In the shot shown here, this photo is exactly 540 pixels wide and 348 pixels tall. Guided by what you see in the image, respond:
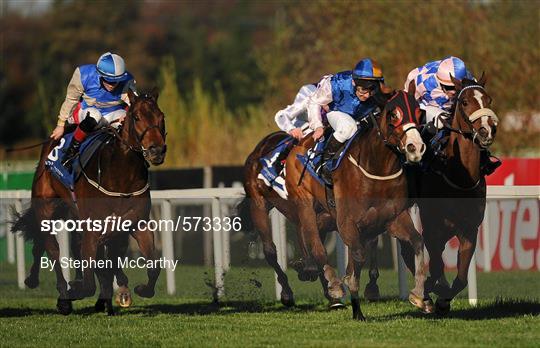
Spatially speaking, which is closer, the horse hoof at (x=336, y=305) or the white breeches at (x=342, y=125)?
the white breeches at (x=342, y=125)

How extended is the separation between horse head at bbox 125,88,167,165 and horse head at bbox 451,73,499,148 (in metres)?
2.33

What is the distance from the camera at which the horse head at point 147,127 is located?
10.9m

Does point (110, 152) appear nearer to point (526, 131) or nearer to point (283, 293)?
point (283, 293)

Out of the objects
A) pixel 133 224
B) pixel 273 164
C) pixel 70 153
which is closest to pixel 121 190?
pixel 133 224

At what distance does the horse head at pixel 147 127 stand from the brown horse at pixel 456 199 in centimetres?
209

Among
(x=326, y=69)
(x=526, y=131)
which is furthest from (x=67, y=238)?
(x=326, y=69)

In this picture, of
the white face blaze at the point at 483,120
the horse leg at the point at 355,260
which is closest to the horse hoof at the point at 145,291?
the horse leg at the point at 355,260

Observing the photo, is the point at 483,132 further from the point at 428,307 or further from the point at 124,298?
the point at 124,298

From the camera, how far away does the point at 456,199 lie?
1075cm

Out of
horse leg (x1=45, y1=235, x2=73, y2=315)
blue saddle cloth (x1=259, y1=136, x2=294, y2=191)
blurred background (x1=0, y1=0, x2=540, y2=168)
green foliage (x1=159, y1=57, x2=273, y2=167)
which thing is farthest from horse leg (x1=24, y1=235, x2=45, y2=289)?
green foliage (x1=159, y1=57, x2=273, y2=167)

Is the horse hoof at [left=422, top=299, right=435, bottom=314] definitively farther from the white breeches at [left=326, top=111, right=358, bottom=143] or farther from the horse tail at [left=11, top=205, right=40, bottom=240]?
the horse tail at [left=11, top=205, right=40, bottom=240]

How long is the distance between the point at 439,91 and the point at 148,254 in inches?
107

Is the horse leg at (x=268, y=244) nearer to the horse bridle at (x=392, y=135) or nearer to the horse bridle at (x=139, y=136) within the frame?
the horse bridle at (x=139, y=136)

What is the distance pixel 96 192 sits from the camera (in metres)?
11.4
